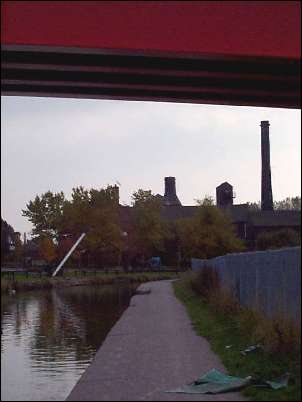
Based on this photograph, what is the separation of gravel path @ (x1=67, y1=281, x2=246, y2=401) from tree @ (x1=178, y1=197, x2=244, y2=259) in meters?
21.7

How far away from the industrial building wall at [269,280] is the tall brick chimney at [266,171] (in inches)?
1067

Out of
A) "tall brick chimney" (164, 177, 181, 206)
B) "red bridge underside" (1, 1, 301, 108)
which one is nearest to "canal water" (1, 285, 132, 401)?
"red bridge underside" (1, 1, 301, 108)

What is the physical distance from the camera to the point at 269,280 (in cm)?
1505

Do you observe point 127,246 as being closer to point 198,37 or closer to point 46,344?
point 46,344

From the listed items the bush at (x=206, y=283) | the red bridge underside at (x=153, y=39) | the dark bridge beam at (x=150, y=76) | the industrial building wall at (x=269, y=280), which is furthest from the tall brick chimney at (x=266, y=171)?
the red bridge underside at (x=153, y=39)

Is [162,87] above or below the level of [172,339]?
above

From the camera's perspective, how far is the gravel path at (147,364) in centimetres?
1022

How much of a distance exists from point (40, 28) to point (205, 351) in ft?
28.6

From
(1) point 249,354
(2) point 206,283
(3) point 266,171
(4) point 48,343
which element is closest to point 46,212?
(3) point 266,171

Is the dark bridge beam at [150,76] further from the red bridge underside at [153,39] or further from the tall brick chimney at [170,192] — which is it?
the tall brick chimney at [170,192]

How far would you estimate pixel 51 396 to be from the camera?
34.8ft

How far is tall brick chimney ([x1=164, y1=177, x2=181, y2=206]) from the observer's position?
9619 cm

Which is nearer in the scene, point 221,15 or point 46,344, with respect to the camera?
point 221,15

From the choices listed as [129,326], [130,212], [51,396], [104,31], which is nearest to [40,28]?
[104,31]
